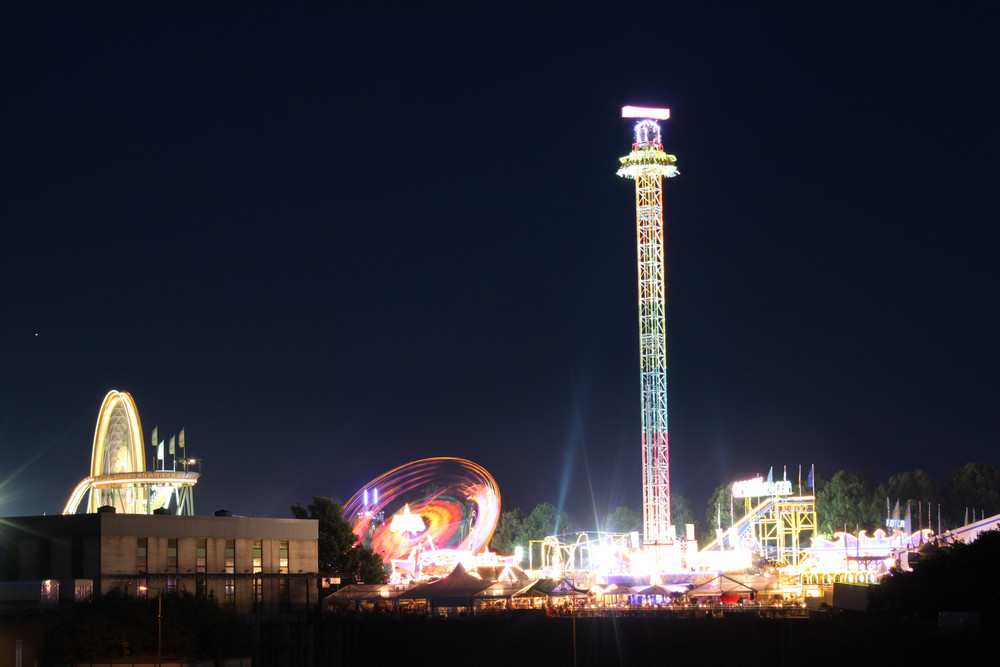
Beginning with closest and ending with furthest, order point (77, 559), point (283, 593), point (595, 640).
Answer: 1. point (77, 559)
2. point (595, 640)
3. point (283, 593)

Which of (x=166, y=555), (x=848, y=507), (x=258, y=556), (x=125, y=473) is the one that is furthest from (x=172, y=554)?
(x=848, y=507)

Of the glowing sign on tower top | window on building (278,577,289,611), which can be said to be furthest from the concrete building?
the glowing sign on tower top

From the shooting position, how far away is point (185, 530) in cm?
7512

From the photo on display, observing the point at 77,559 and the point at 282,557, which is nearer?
the point at 77,559

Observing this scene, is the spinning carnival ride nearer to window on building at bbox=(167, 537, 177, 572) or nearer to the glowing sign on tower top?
window on building at bbox=(167, 537, 177, 572)

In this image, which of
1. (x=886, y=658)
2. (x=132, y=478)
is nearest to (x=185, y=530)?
(x=132, y=478)

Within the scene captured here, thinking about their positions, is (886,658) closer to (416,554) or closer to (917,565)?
(917,565)

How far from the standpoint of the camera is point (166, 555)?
7412 centimetres

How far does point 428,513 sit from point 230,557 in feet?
151

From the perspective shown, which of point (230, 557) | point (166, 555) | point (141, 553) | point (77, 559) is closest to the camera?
point (77, 559)

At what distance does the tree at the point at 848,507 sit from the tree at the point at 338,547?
80567mm

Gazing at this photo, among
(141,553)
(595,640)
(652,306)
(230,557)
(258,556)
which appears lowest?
(595,640)

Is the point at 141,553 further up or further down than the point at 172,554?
further up

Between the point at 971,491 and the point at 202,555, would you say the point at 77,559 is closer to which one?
the point at 202,555
